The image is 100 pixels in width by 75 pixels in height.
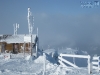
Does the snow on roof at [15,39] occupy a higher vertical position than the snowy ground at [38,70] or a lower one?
higher

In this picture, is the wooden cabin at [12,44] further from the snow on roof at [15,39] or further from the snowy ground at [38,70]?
the snowy ground at [38,70]

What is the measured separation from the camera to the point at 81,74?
13.6m

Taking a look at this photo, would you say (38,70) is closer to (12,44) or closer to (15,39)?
(15,39)

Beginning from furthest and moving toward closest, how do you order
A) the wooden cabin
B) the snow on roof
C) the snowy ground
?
1. the wooden cabin
2. the snow on roof
3. the snowy ground

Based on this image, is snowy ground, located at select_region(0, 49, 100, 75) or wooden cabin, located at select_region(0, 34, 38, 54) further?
wooden cabin, located at select_region(0, 34, 38, 54)

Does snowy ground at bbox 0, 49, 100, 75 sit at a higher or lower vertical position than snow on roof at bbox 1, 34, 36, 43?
lower

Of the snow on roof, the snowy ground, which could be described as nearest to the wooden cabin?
the snow on roof

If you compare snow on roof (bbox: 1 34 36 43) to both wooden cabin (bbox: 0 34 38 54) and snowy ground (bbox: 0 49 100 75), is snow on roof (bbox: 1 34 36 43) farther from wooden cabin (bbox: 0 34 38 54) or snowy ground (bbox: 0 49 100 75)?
snowy ground (bbox: 0 49 100 75)

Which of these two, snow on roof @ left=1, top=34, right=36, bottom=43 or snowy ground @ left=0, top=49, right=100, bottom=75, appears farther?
snow on roof @ left=1, top=34, right=36, bottom=43

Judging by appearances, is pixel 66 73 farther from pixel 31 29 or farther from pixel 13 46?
pixel 13 46

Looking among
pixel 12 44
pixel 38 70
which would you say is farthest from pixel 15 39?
pixel 38 70

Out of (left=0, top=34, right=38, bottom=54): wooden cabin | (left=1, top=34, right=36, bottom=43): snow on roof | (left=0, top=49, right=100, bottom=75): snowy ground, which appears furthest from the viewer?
(left=0, top=34, right=38, bottom=54): wooden cabin

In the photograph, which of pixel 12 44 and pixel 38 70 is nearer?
pixel 38 70

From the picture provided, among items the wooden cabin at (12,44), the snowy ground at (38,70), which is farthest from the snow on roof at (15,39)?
the snowy ground at (38,70)
